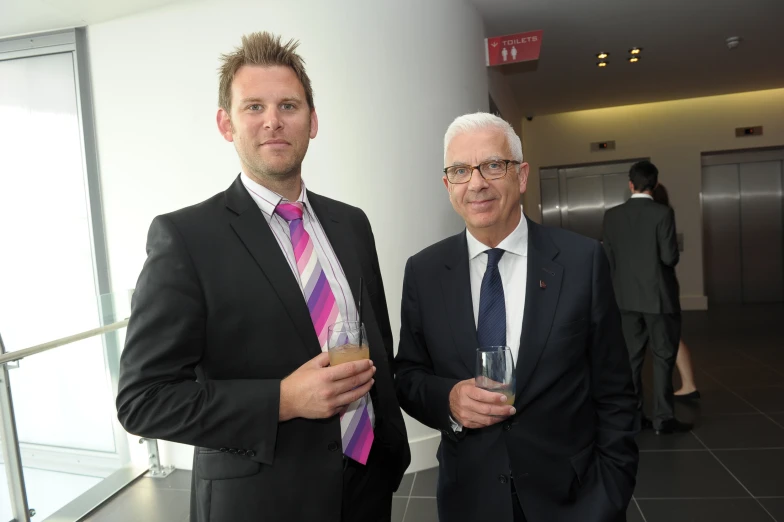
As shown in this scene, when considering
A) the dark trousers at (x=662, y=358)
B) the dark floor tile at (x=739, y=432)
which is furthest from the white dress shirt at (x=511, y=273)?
the dark floor tile at (x=739, y=432)

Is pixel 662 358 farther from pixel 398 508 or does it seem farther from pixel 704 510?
pixel 398 508

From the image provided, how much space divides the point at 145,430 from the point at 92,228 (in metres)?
3.32

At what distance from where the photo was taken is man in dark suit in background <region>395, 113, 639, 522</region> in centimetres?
147

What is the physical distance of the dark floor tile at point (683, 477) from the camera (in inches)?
128

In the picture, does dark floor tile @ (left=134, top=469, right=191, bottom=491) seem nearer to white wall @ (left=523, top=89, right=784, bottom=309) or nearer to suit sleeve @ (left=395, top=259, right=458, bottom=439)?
suit sleeve @ (left=395, top=259, right=458, bottom=439)

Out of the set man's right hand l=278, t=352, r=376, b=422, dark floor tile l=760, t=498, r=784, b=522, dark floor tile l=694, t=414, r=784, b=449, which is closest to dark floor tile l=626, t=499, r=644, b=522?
dark floor tile l=760, t=498, r=784, b=522

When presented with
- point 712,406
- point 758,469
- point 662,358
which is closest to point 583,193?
point 712,406

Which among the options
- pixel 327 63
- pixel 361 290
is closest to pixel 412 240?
pixel 327 63

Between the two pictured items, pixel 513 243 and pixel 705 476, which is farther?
pixel 705 476

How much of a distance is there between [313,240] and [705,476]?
10.7ft

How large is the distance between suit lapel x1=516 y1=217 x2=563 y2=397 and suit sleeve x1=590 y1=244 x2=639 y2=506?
124mm

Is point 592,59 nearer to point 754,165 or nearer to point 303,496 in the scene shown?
point 754,165

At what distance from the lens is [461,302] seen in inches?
63.1

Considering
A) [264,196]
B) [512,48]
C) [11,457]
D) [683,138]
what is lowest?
[11,457]
